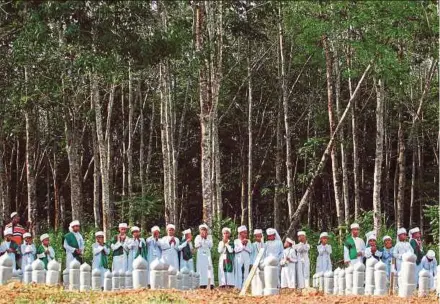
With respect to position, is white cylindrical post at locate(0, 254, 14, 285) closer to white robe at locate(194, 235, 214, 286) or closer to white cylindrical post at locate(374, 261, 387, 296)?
white robe at locate(194, 235, 214, 286)

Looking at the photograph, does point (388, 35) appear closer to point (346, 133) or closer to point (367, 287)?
point (367, 287)

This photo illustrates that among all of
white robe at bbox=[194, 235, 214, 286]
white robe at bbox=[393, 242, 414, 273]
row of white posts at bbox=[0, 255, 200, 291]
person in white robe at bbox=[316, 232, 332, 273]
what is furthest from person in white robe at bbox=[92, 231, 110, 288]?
white robe at bbox=[393, 242, 414, 273]

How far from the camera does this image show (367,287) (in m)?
12.7

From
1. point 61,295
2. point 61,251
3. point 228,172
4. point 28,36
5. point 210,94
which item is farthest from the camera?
point 228,172

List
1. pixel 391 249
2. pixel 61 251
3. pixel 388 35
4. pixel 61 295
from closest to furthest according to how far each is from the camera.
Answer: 1. pixel 61 295
2. pixel 391 249
3. pixel 388 35
4. pixel 61 251

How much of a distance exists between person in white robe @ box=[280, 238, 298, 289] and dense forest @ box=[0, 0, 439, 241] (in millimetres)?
2547

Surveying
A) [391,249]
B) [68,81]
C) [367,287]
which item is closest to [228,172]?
[68,81]

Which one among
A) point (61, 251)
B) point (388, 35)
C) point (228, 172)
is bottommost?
point (61, 251)

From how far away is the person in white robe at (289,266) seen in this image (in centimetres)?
1744

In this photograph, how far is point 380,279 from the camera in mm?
12406

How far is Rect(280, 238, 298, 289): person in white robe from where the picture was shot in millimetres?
17438

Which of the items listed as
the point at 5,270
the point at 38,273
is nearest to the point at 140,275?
the point at 38,273

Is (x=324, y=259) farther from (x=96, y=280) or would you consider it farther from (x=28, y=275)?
(x=28, y=275)

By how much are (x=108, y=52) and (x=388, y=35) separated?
7205 millimetres
